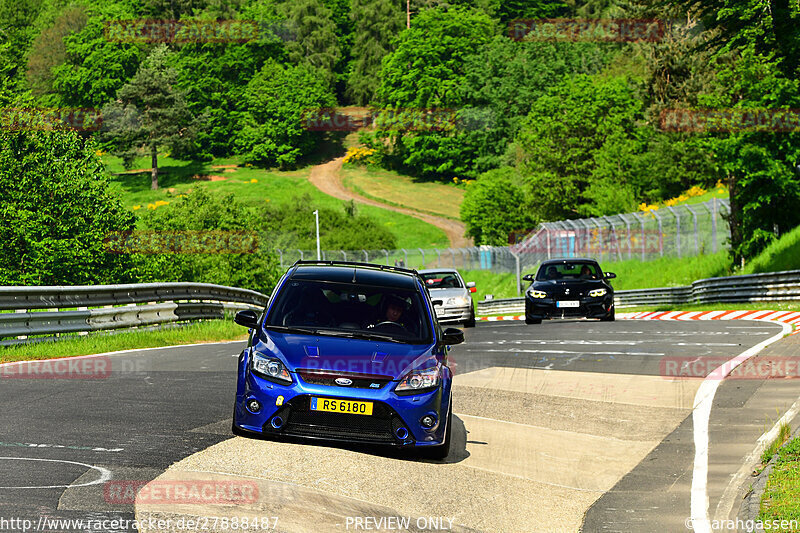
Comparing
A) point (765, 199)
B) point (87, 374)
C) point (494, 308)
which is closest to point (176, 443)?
point (87, 374)

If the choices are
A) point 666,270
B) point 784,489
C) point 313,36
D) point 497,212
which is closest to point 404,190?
point 497,212

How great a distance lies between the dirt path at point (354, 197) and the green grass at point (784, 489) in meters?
85.5

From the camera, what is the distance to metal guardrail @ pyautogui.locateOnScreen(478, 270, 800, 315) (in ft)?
95.2

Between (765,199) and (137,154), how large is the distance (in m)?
104

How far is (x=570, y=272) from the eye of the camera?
26.9m

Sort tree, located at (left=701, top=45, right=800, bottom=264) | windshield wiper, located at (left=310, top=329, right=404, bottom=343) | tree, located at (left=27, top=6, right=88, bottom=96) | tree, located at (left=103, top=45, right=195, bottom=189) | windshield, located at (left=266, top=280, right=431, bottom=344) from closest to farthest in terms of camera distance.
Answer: windshield wiper, located at (left=310, top=329, right=404, bottom=343), windshield, located at (left=266, top=280, right=431, bottom=344), tree, located at (left=701, top=45, right=800, bottom=264), tree, located at (left=103, top=45, right=195, bottom=189), tree, located at (left=27, top=6, right=88, bottom=96)

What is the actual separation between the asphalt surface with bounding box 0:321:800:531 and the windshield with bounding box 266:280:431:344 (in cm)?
108

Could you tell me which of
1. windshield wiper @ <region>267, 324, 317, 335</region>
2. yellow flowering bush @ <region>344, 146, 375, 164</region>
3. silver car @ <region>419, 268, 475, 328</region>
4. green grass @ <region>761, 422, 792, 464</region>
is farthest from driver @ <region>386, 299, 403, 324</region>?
yellow flowering bush @ <region>344, 146, 375, 164</region>

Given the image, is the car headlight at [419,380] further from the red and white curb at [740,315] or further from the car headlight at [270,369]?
the red and white curb at [740,315]

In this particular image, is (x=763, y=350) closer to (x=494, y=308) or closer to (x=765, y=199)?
(x=765, y=199)

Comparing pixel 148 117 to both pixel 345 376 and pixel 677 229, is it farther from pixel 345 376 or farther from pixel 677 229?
pixel 345 376

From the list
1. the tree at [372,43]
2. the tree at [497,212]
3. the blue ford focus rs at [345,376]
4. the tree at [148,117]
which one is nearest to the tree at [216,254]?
the tree at [497,212]

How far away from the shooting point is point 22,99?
201 ft

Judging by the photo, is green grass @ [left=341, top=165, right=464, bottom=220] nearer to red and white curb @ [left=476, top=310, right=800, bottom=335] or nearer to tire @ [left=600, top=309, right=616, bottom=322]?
red and white curb @ [left=476, top=310, right=800, bottom=335]
